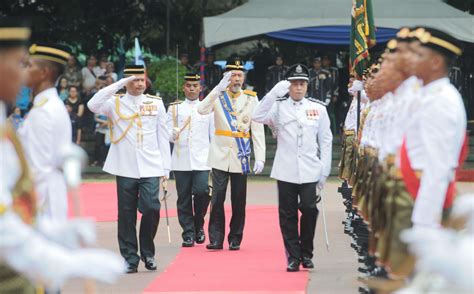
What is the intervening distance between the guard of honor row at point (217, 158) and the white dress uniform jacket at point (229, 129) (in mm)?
14

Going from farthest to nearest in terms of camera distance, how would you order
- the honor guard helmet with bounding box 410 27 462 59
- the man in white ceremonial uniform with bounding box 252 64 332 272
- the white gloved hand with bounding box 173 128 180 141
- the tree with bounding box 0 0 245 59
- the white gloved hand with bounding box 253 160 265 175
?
the tree with bounding box 0 0 245 59 < the white gloved hand with bounding box 173 128 180 141 < the white gloved hand with bounding box 253 160 265 175 < the man in white ceremonial uniform with bounding box 252 64 332 272 < the honor guard helmet with bounding box 410 27 462 59

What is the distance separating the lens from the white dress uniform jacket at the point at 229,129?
562 inches

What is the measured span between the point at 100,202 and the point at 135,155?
7431 millimetres

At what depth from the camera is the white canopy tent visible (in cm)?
2500

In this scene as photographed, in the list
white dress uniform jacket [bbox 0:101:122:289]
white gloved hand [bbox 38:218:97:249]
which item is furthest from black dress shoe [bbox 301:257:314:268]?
white dress uniform jacket [bbox 0:101:122:289]

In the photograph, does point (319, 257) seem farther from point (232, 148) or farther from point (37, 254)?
point (37, 254)

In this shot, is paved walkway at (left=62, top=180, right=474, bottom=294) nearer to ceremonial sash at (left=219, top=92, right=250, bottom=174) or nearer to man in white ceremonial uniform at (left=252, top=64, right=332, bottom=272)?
man in white ceremonial uniform at (left=252, top=64, right=332, bottom=272)

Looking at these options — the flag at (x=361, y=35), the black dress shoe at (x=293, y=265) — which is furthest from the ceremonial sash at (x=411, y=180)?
the flag at (x=361, y=35)

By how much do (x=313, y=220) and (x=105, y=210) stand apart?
6.67 metres

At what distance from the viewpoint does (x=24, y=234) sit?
5480 millimetres

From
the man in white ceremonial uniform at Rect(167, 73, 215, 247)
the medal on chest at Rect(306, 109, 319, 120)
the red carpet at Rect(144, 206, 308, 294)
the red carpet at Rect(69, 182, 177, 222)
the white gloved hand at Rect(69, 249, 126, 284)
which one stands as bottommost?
the red carpet at Rect(69, 182, 177, 222)

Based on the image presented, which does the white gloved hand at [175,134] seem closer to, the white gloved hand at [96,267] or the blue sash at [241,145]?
the blue sash at [241,145]

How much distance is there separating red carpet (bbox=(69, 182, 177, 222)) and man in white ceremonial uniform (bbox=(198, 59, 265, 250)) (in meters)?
2.47

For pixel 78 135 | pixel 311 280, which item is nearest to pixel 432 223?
pixel 311 280
